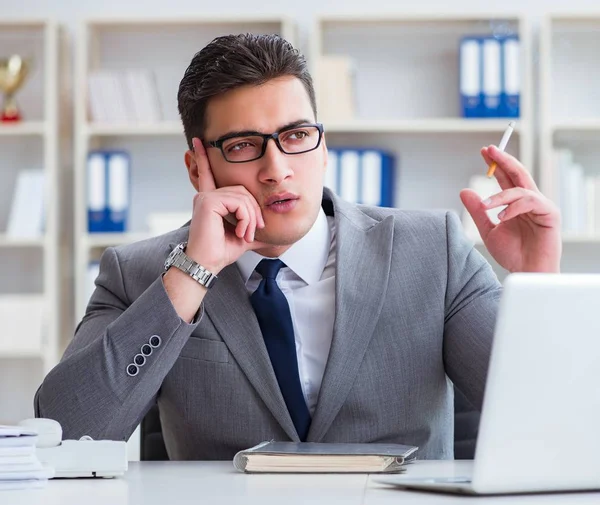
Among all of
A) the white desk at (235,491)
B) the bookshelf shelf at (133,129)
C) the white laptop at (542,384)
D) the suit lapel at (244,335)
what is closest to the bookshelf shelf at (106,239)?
the bookshelf shelf at (133,129)

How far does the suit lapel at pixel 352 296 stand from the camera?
1561 mm

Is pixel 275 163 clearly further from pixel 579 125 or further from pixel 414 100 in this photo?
pixel 414 100

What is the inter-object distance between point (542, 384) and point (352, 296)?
733 mm

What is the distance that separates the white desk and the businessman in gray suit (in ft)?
0.93

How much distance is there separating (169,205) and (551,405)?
3.43 metres

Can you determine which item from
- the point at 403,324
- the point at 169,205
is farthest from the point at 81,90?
the point at 403,324

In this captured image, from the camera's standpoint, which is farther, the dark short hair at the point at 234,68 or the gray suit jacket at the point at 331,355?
the dark short hair at the point at 234,68

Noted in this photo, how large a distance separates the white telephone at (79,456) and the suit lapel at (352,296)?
41 centimetres

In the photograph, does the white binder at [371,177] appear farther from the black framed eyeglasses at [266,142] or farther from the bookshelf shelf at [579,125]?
the black framed eyeglasses at [266,142]

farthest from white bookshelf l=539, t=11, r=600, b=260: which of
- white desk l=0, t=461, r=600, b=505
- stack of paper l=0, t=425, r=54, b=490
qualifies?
stack of paper l=0, t=425, r=54, b=490

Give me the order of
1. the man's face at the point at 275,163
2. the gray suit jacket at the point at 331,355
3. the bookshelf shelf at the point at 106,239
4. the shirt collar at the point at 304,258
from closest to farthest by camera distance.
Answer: the gray suit jacket at the point at 331,355, the man's face at the point at 275,163, the shirt collar at the point at 304,258, the bookshelf shelf at the point at 106,239

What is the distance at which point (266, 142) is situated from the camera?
1.60 m

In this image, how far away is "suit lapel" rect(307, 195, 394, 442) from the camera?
1.56 m

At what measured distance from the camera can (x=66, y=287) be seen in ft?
13.8
